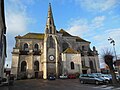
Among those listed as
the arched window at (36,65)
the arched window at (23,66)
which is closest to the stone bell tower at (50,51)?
the arched window at (36,65)

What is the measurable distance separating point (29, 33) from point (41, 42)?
346 inches

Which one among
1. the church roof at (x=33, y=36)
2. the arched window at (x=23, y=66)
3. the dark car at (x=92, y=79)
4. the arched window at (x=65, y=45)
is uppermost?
the church roof at (x=33, y=36)

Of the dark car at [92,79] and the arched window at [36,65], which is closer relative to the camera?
the dark car at [92,79]

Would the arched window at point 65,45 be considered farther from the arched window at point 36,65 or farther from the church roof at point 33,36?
the arched window at point 36,65

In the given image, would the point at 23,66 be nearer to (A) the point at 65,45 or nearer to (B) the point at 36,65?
(B) the point at 36,65

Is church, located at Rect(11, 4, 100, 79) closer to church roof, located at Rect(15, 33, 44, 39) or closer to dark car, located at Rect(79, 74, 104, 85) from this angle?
church roof, located at Rect(15, 33, 44, 39)

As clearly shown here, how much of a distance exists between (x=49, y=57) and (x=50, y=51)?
7.17ft

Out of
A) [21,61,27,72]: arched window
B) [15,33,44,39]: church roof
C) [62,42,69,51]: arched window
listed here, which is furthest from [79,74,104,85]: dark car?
[15,33,44,39]: church roof

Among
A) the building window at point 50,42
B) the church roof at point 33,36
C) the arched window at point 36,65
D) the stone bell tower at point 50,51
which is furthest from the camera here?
the church roof at point 33,36

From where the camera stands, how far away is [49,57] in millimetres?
47375

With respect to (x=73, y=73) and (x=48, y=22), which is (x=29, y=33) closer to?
(x=48, y=22)

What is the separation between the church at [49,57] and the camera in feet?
153

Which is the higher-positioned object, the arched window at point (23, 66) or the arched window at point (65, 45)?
the arched window at point (65, 45)

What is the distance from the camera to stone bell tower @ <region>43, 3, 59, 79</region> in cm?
4600
